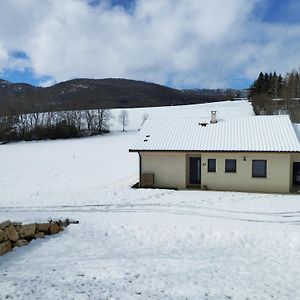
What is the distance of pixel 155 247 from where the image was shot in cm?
1180

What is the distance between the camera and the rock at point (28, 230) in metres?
11.8

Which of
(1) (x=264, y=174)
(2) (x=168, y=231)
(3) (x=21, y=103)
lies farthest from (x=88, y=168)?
(3) (x=21, y=103)

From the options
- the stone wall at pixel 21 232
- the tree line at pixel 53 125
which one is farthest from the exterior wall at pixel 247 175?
the tree line at pixel 53 125

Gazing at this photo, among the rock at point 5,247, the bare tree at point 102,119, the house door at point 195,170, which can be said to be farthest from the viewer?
the bare tree at point 102,119

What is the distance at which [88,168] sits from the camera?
35094mm

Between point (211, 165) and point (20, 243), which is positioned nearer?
point (20, 243)

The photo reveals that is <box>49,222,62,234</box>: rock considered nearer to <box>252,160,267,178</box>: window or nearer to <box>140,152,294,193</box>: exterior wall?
<box>140,152,294,193</box>: exterior wall

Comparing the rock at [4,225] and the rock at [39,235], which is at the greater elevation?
the rock at [4,225]

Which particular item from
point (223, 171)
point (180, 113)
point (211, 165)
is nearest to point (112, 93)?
point (180, 113)

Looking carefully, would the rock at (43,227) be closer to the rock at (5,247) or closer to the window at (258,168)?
the rock at (5,247)

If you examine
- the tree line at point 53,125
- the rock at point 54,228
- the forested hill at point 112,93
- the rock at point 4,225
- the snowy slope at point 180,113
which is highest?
the forested hill at point 112,93

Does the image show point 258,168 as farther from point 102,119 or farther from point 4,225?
point 102,119

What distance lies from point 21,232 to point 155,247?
423cm

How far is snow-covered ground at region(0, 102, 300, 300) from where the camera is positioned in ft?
27.4
